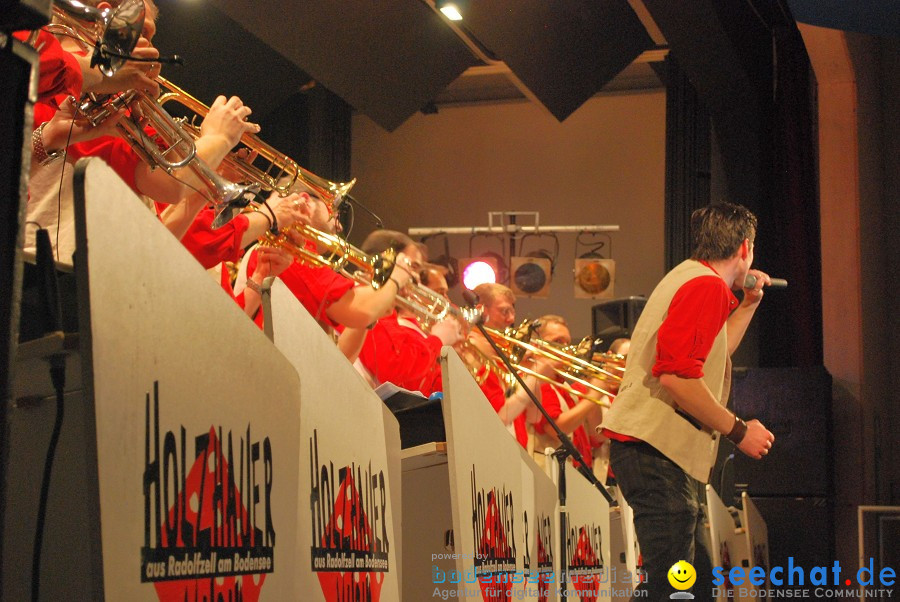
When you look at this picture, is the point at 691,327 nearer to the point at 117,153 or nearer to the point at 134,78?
the point at 117,153

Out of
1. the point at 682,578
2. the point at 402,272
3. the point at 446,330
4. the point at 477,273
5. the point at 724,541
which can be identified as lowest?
the point at 724,541

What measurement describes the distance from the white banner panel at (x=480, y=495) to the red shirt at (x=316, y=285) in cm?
131

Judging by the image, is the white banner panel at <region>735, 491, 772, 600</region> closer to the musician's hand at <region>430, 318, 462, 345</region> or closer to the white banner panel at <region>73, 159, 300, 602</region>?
the musician's hand at <region>430, 318, 462, 345</region>

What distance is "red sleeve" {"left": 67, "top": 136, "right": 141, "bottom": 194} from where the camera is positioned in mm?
2641

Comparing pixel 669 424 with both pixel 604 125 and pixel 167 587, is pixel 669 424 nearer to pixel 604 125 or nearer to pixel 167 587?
pixel 167 587

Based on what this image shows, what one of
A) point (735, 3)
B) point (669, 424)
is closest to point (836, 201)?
point (735, 3)

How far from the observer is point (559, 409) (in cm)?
639

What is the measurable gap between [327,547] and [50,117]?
4.40 feet

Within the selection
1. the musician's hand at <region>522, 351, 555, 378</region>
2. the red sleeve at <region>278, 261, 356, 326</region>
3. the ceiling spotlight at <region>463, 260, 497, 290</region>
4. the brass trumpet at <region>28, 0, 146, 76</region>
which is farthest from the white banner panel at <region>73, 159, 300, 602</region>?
the ceiling spotlight at <region>463, 260, 497, 290</region>

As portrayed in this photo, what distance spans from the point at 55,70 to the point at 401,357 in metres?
3.13

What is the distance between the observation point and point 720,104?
7949mm

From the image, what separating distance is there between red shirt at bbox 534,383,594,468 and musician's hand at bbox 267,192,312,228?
8.70 ft

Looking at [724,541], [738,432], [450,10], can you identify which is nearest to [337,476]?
[738,432]

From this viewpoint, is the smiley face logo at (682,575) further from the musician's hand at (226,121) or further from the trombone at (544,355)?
the musician's hand at (226,121)
